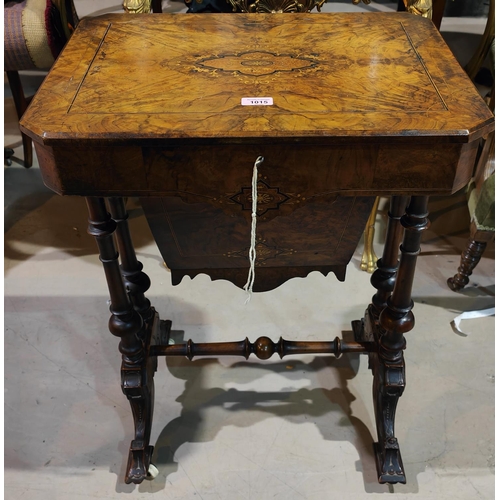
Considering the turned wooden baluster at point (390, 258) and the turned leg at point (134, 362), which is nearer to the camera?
the turned leg at point (134, 362)

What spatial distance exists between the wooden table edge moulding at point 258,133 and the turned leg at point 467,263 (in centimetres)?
51

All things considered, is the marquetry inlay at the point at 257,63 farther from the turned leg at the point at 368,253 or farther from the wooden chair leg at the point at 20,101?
the wooden chair leg at the point at 20,101

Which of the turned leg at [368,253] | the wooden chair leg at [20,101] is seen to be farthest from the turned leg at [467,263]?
the wooden chair leg at [20,101]

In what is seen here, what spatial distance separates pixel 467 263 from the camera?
1936mm

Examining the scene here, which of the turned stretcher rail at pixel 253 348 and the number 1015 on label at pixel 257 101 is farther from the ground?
the number 1015 on label at pixel 257 101

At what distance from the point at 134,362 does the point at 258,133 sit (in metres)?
0.75

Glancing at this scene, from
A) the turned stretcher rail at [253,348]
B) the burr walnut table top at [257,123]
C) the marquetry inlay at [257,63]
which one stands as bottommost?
the turned stretcher rail at [253,348]

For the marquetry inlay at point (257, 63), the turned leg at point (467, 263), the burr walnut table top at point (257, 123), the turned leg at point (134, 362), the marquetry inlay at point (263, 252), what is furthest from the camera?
the turned leg at point (467, 263)

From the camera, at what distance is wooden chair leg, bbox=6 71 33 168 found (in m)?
2.33

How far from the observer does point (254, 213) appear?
1015 mm

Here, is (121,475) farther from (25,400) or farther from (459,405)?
(459,405)

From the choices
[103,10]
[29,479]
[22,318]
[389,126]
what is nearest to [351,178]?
[389,126]

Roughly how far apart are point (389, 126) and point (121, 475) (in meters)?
1.11

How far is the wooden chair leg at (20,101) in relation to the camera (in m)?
2.33
